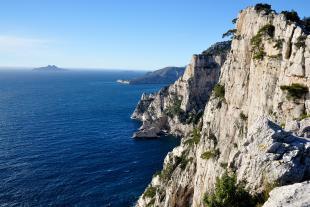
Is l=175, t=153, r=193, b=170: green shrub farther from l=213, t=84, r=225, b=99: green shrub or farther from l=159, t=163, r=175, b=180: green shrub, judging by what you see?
l=213, t=84, r=225, b=99: green shrub

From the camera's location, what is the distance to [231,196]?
79.6 feet

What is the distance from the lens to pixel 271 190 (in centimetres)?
2208

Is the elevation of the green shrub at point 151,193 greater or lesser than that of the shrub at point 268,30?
lesser

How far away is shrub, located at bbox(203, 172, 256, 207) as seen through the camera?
23.5m

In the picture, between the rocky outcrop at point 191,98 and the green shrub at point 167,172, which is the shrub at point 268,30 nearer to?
the green shrub at point 167,172


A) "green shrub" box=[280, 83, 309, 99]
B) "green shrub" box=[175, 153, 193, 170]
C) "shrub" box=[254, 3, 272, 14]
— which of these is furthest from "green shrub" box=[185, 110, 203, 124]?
"green shrub" box=[280, 83, 309, 99]

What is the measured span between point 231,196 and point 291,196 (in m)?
5.43

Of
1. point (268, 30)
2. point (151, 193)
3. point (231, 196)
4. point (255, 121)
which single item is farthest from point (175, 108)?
point (231, 196)

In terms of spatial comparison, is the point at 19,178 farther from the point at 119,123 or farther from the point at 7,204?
the point at 119,123

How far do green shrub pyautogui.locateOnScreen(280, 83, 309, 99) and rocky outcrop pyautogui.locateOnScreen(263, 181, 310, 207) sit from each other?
2585 centimetres

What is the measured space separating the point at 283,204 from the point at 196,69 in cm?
16612

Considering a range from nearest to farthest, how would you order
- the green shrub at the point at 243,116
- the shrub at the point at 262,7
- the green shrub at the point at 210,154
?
the green shrub at the point at 243,116, the green shrub at the point at 210,154, the shrub at the point at 262,7

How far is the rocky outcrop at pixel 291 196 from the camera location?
1877 centimetres

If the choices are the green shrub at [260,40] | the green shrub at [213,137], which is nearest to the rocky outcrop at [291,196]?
the green shrub at [260,40]
